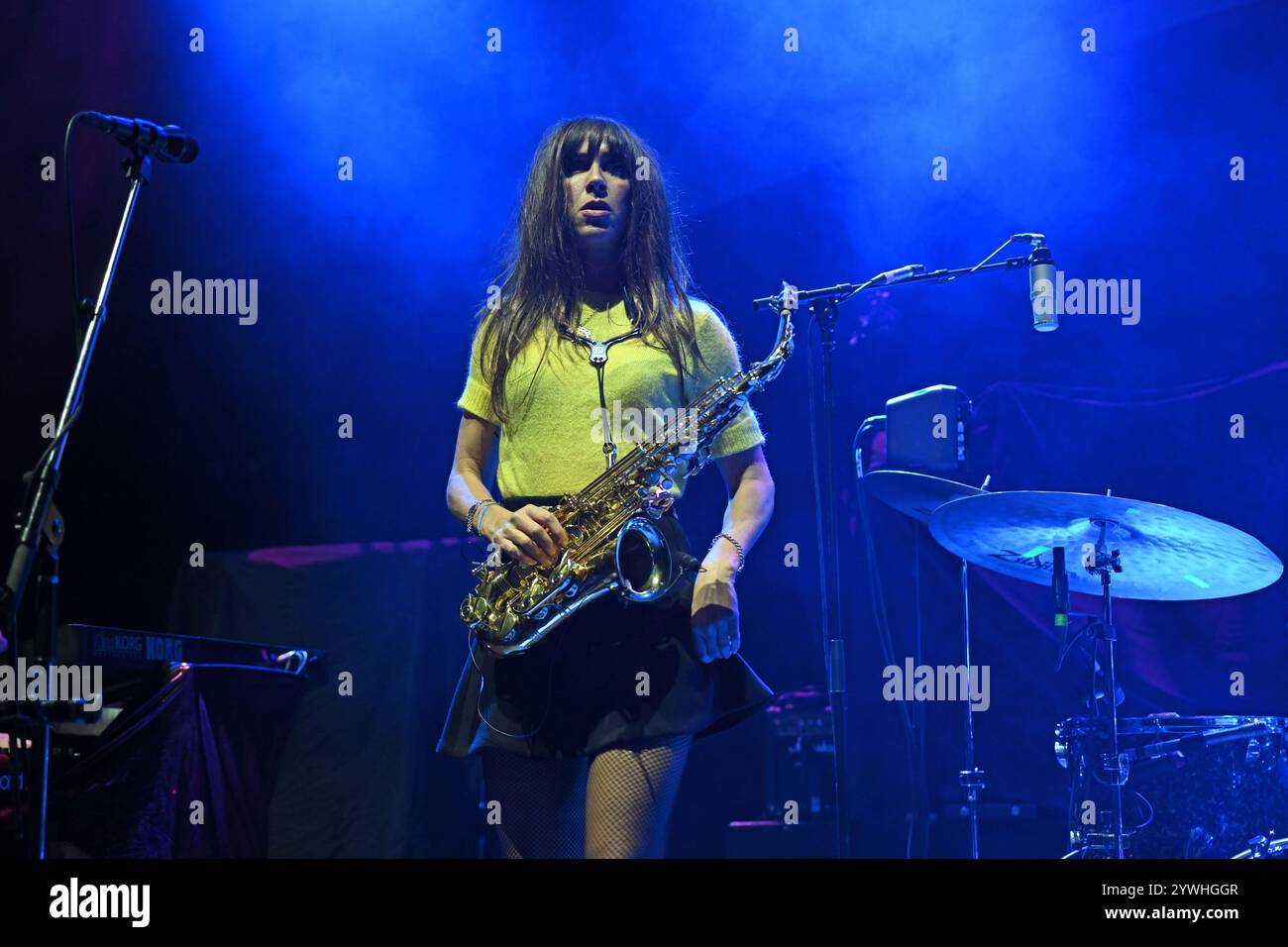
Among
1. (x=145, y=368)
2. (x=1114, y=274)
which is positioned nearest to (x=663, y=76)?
(x=1114, y=274)

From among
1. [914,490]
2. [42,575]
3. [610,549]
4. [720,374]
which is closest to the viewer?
[42,575]

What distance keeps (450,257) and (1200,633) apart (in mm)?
3326

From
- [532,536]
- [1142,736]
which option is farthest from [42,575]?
[1142,736]

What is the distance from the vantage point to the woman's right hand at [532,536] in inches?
118

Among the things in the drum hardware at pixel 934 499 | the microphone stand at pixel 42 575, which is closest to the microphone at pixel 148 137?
the microphone stand at pixel 42 575

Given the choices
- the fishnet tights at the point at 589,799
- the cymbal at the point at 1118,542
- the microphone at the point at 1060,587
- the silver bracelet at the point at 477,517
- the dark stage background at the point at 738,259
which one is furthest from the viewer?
the dark stage background at the point at 738,259

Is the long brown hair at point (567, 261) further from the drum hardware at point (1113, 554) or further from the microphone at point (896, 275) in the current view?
the drum hardware at point (1113, 554)

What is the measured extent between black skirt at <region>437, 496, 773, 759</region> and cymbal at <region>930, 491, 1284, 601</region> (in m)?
1.33

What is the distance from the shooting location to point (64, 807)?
12.4ft

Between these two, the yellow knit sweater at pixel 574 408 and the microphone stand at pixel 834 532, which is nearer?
the yellow knit sweater at pixel 574 408

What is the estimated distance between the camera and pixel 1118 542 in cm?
414

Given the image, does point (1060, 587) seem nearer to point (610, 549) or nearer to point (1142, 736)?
point (1142, 736)

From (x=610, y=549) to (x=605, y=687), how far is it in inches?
13.2
